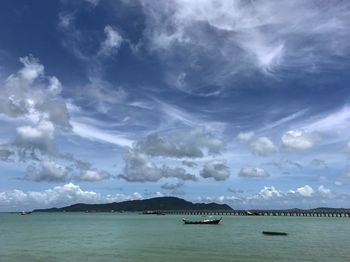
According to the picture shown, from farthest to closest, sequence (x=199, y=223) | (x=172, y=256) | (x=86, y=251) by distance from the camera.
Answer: (x=199, y=223)
(x=86, y=251)
(x=172, y=256)

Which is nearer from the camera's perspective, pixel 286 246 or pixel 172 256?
pixel 172 256

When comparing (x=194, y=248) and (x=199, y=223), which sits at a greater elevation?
(x=199, y=223)

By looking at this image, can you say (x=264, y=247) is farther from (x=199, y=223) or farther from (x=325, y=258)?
(x=199, y=223)

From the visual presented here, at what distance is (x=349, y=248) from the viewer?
60344 millimetres

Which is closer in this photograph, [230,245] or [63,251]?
[63,251]

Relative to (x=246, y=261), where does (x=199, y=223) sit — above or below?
above

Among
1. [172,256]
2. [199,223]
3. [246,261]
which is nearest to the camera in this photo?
[246,261]

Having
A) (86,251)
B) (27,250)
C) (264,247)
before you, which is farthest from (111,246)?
(264,247)

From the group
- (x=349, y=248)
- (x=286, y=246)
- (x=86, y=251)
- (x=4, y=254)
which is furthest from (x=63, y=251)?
(x=349, y=248)

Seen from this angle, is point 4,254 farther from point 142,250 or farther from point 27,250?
point 142,250

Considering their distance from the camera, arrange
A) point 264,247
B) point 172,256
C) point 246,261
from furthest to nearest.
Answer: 1. point 264,247
2. point 172,256
3. point 246,261

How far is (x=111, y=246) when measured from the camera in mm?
64375

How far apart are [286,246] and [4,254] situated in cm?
3921

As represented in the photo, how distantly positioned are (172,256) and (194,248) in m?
9.13
